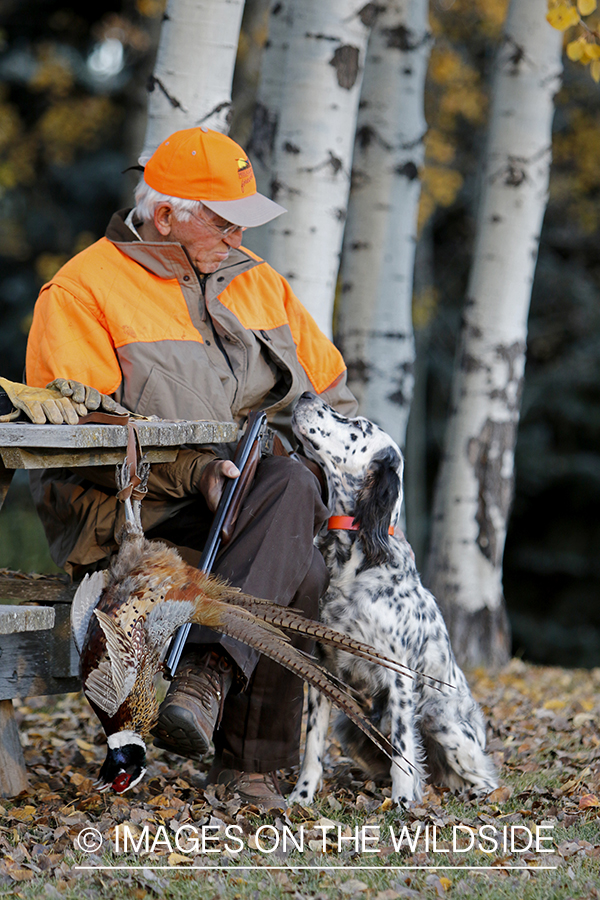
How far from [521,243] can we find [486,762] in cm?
388

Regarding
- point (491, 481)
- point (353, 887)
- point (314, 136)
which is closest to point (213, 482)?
point (353, 887)

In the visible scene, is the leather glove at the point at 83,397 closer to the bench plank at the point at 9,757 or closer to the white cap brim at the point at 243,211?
the white cap brim at the point at 243,211

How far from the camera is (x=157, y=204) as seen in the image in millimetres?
3287

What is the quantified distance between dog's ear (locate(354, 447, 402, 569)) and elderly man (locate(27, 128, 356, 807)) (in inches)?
9.4

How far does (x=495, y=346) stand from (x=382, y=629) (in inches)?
135

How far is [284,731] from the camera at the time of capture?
Result: 9.96 feet

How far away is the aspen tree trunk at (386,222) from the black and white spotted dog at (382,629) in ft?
6.87

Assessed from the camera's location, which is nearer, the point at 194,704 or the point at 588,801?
the point at 194,704

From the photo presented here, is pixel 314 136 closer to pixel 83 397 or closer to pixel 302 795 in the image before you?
pixel 83 397

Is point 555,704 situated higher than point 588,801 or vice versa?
point 555,704

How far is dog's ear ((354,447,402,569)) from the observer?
3.21 metres

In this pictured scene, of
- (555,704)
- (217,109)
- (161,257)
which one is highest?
(217,109)

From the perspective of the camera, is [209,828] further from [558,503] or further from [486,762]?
[558,503]

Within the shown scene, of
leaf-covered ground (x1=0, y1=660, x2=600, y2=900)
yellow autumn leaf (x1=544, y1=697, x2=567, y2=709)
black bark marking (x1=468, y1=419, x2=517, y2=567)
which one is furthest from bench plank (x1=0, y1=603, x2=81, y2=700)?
black bark marking (x1=468, y1=419, x2=517, y2=567)
